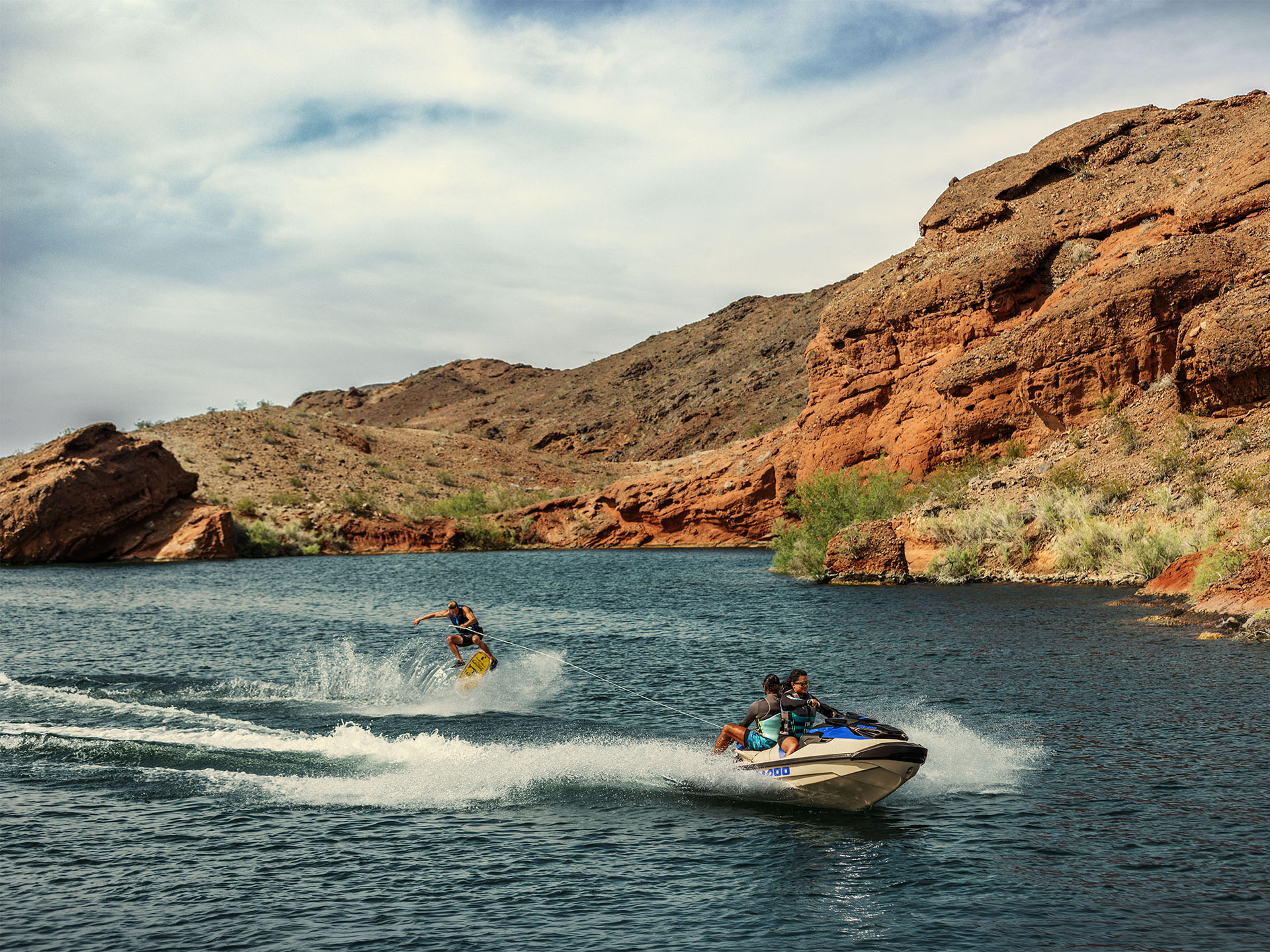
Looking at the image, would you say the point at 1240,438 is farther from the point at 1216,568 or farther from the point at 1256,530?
the point at 1216,568

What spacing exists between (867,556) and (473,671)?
20088 mm

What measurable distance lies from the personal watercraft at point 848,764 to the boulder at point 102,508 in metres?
54.7

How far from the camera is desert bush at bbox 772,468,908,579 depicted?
1577 inches

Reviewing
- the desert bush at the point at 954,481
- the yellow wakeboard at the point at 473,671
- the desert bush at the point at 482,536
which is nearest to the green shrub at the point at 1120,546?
the desert bush at the point at 954,481

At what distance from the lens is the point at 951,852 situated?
394 inches

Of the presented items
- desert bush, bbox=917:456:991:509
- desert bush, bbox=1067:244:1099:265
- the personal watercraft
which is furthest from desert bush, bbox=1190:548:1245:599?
desert bush, bbox=1067:244:1099:265

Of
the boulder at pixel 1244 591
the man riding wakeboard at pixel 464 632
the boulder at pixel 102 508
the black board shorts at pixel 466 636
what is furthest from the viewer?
the boulder at pixel 102 508

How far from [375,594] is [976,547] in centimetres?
2316

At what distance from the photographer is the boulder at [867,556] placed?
114 ft

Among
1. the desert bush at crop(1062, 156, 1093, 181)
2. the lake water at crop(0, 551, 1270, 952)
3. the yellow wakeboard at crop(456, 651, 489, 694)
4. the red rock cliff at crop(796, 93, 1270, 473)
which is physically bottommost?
the lake water at crop(0, 551, 1270, 952)

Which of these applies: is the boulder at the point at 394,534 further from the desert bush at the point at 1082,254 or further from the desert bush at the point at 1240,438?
the desert bush at the point at 1240,438

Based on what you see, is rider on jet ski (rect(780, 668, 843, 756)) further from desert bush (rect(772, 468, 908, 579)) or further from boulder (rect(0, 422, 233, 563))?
boulder (rect(0, 422, 233, 563))

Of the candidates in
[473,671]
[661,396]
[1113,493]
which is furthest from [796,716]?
[661,396]

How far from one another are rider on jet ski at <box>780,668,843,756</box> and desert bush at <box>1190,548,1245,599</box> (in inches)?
602
